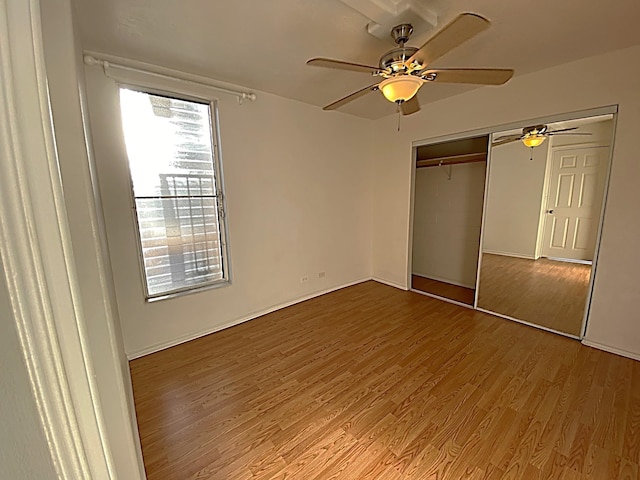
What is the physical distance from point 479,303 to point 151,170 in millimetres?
3972

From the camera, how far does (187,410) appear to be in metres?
1.88

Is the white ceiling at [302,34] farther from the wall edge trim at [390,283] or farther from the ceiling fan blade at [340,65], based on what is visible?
the wall edge trim at [390,283]

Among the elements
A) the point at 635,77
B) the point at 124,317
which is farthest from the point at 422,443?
the point at 635,77

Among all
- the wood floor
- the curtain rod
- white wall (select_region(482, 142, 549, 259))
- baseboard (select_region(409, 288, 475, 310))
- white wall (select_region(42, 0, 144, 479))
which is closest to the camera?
Answer: white wall (select_region(42, 0, 144, 479))

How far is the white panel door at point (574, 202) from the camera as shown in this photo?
9.98ft

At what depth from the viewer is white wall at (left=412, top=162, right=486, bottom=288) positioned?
394 centimetres

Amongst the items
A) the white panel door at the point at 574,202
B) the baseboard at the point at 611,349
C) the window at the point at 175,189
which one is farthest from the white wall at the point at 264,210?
the baseboard at the point at 611,349

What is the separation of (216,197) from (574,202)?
4.27 meters

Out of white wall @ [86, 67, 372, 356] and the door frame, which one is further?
the door frame

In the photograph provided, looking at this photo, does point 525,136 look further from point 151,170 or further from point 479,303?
point 151,170

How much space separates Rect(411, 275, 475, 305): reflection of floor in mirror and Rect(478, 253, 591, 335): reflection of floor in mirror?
17 cm

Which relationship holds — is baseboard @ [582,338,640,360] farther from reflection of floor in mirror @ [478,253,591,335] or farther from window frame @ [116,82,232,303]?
window frame @ [116,82,232,303]

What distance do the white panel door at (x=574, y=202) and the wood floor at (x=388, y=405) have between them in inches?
56.1

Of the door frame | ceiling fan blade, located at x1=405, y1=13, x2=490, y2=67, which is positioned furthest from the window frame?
the door frame
